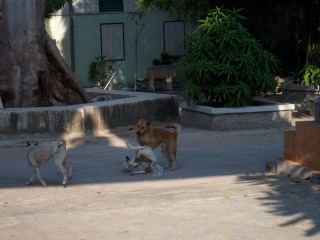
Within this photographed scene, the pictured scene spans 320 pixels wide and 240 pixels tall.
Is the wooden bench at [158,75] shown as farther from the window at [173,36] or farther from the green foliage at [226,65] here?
the green foliage at [226,65]

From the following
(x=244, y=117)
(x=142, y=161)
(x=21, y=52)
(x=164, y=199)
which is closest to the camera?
(x=164, y=199)

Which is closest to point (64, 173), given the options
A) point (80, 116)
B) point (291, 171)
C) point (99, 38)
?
point (291, 171)

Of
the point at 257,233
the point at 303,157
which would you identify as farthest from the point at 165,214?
the point at 303,157

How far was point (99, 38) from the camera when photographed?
27.6 meters

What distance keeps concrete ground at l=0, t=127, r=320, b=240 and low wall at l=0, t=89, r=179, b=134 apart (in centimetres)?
88

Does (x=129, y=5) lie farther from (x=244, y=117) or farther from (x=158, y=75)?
(x=244, y=117)

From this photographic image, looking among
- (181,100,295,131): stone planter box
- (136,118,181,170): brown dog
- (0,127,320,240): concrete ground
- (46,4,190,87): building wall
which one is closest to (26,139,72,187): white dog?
(0,127,320,240): concrete ground

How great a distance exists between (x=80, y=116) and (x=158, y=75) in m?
12.2

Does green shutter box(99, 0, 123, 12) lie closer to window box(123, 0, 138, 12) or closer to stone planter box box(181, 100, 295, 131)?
window box(123, 0, 138, 12)

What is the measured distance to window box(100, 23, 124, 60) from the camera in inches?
1093

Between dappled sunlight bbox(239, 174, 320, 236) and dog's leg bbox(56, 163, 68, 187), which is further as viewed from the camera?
dog's leg bbox(56, 163, 68, 187)

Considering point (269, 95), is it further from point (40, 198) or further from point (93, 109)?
point (40, 198)

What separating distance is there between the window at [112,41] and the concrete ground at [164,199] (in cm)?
1461

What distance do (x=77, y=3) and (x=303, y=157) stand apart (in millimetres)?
17910
